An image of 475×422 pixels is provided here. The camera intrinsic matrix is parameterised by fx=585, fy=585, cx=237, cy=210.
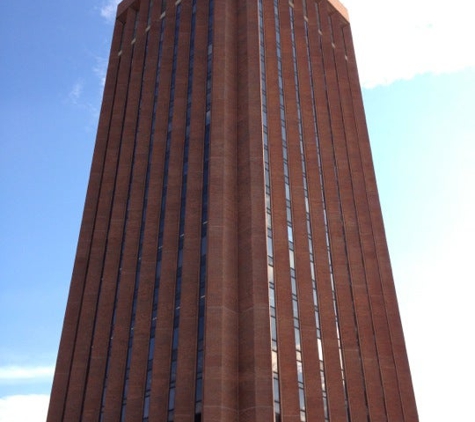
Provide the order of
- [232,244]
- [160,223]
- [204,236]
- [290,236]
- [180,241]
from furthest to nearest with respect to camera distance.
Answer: [160,223] < [180,241] < [290,236] < [204,236] < [232,244]

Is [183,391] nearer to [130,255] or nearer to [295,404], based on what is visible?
[295,404]

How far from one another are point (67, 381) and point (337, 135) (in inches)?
1454

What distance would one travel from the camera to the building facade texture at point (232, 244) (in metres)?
43.0

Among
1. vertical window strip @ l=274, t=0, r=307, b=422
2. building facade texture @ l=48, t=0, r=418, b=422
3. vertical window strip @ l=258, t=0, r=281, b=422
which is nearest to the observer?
vertical window strip @ l=258, t=0, r=281, b=422

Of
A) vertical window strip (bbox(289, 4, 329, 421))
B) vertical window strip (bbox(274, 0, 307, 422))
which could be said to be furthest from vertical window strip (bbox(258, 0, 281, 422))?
vertical window strip (bbox(289, 4, 329, 421))

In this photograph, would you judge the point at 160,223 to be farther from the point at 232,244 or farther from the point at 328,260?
the point at 328,260

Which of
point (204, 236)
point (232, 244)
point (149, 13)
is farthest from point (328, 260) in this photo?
point (149, 13)

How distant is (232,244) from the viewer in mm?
47094

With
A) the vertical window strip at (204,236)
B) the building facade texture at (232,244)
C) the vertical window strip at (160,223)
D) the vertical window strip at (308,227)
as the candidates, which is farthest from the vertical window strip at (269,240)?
the vertical window strip at (160,223)

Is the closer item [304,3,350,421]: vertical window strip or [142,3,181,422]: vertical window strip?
[142,3,181,422]: vertical window strip

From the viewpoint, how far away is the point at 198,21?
65.2m

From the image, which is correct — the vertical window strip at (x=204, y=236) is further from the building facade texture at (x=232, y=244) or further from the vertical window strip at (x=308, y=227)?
the vertical window strip at (x=308, y=227)

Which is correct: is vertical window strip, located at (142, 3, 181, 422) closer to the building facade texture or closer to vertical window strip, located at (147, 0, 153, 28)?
the building facade texture

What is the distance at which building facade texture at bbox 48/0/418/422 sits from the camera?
141ft
